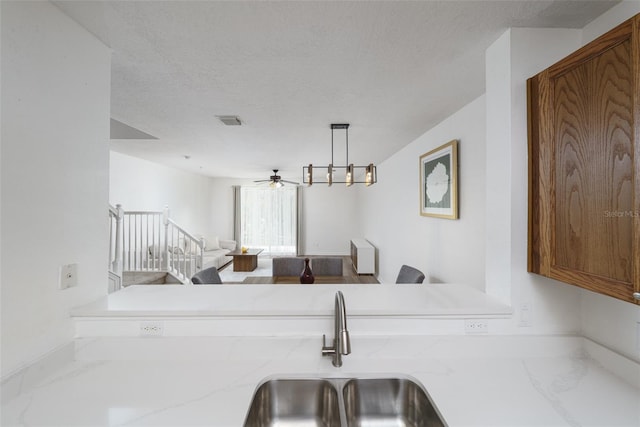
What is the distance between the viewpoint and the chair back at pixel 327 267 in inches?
140

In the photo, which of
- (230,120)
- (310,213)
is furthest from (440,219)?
(310,213)

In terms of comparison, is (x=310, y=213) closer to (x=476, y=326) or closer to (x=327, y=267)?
(x=327, y=267)

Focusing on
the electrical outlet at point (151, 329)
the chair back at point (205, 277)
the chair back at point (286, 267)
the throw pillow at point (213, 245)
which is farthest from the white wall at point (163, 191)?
the electrical outlet at point (151, 329)

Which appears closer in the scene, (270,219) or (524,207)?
(524,207)

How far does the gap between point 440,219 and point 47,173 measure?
9.60ft

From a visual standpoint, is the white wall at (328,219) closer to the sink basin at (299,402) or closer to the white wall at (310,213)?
the white wall at (310,213)

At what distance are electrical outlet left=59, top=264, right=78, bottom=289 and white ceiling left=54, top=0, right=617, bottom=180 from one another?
1107 mm

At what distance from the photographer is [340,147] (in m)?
3.93

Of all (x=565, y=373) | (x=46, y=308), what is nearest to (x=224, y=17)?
(x=46, y=308)

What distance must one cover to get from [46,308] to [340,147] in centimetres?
338

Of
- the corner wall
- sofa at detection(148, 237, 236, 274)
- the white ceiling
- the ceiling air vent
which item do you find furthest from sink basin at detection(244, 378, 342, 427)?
sofa at detection(148, 237, 236, 274)

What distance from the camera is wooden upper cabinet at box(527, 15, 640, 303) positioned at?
87 centimetres

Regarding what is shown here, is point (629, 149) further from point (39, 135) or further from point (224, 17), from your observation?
point (39, 135)

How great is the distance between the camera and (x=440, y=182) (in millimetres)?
→ 2807
